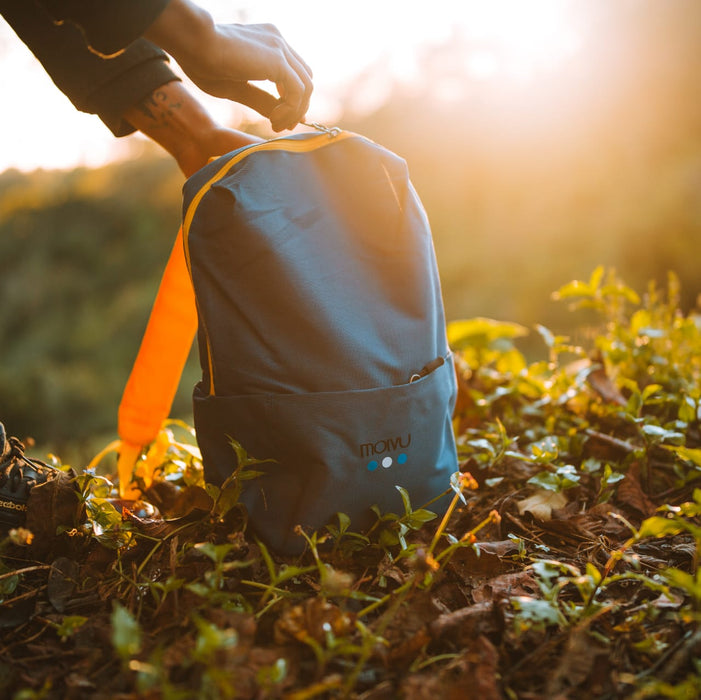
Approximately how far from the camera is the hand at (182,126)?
4.94 ft

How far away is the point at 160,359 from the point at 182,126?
0.62m

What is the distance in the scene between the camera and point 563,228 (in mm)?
5738

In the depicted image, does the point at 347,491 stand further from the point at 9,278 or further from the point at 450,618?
the point at 9,278

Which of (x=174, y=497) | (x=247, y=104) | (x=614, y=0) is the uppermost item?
(x=614, y=0)

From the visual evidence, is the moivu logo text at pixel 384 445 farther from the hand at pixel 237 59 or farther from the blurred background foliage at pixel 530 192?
the blurred background foliage at pixel 530 192

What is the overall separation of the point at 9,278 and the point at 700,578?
1066cm

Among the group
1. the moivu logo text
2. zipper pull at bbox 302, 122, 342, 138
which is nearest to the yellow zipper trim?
zipper pull at bbox 302, 122, 342, 138

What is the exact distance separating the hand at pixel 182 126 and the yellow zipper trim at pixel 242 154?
0.29m

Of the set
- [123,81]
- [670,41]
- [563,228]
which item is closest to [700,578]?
[123,81]

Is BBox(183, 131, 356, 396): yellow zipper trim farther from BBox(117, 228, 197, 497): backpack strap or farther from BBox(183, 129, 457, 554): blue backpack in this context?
BBox(117, 228, 197, 497): backpack strap

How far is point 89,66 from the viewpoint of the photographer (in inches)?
56.1

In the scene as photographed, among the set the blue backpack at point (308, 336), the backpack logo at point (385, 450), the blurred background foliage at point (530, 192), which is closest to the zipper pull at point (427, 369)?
the blue backpack at point (308, 336)

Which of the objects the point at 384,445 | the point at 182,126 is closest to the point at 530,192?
the point at 182,126

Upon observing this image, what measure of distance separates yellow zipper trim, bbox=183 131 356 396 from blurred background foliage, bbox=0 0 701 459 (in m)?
3.16
